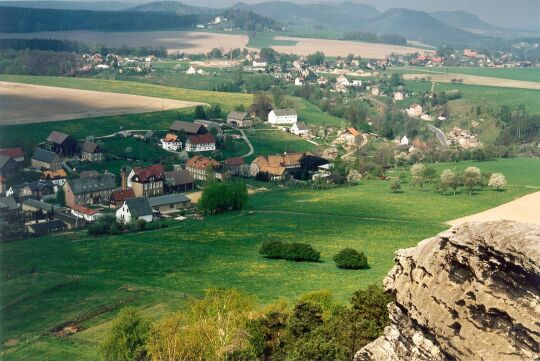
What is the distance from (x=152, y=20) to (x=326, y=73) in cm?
5701

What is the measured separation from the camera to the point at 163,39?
170m

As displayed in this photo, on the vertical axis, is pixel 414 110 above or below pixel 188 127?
below

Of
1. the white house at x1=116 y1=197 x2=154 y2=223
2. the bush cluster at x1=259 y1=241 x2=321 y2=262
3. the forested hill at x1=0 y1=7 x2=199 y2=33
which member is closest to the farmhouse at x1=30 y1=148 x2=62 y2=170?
the white house at x1=116 y1=197 x2=154 y2=223

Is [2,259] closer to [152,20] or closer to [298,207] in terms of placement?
[298,207]

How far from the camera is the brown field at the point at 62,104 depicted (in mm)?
82625

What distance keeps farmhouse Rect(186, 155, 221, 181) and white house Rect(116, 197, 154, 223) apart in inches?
572

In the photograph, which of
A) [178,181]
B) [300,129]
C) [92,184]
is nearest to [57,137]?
[178,181]

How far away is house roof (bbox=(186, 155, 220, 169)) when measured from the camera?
2689 inches

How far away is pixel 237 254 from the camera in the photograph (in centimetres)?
4156

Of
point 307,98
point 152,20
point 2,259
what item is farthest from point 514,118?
point 152,20

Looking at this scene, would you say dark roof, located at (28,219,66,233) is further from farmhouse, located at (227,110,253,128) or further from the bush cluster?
farmhouse, located at (227,110,253,128)

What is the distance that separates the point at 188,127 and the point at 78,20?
296ft

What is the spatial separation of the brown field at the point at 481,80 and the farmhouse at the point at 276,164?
7050cm

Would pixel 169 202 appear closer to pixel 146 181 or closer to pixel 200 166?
pixel 146 181
